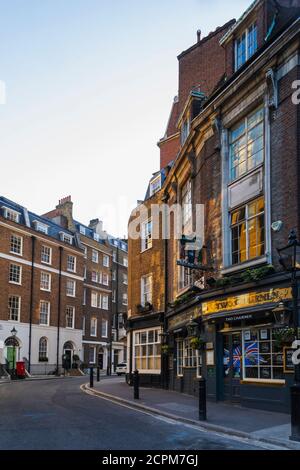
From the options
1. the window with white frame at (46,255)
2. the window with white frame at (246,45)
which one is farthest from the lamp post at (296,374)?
the window with white frame at (46,255)

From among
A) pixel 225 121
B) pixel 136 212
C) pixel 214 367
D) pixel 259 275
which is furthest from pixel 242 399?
pixel 136 212

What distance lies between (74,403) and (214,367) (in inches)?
190

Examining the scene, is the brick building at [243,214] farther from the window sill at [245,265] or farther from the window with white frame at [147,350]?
the window with white frame at [147,350]

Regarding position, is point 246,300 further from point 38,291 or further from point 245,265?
point 38,291

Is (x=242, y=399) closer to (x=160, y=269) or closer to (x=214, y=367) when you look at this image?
(x=214, y=367)

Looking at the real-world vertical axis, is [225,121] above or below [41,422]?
above

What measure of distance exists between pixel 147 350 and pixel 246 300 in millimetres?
12674

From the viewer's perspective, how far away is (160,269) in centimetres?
2761

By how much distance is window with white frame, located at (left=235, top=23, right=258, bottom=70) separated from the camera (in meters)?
18.5

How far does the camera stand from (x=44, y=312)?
49.2 metres

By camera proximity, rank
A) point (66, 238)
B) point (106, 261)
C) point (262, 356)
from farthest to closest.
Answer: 1. point (106, 261)
2. point (66, 238)
3. point (262, 356)

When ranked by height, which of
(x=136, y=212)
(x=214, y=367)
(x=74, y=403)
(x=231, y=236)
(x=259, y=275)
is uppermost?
(x=136, y=212)

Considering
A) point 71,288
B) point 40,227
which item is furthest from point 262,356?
point 71,288
